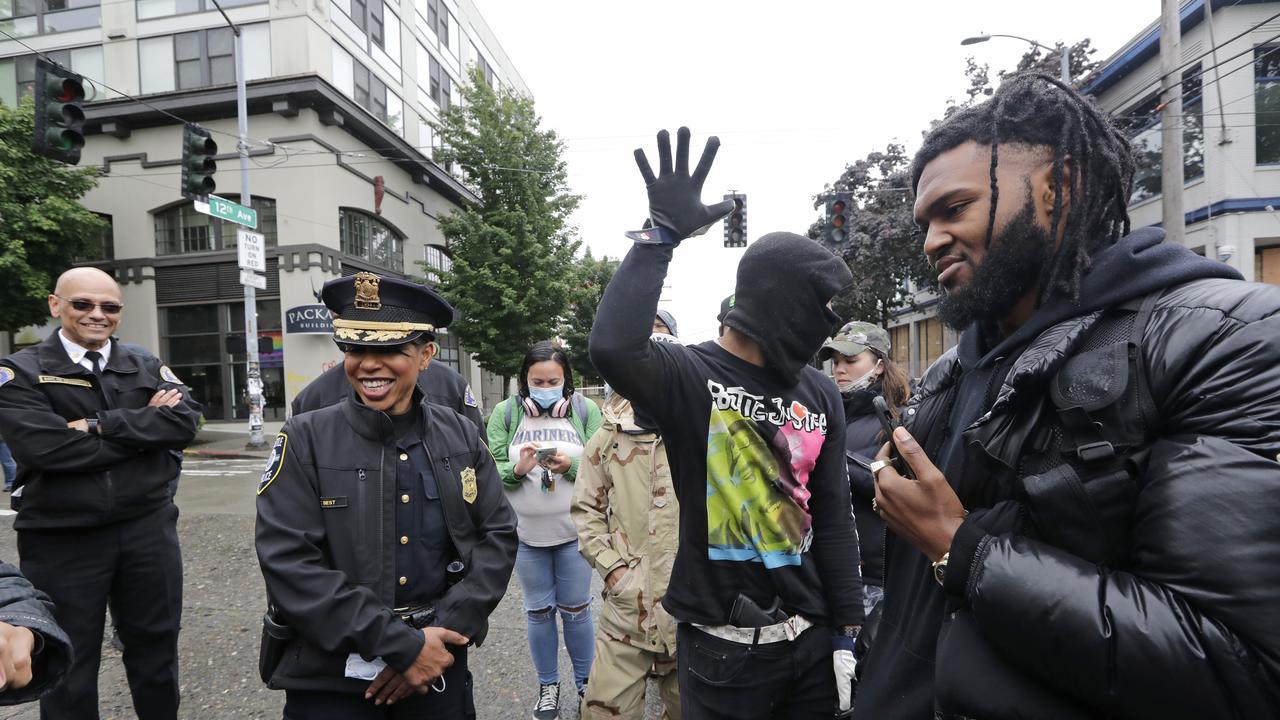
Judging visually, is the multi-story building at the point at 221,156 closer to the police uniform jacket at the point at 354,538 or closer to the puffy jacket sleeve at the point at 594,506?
the puffy jacket sleeve at the point at 594,506

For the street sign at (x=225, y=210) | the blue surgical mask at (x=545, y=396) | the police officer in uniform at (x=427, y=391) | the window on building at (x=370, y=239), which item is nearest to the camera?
the police officer in uniform at (x=427, y=391)

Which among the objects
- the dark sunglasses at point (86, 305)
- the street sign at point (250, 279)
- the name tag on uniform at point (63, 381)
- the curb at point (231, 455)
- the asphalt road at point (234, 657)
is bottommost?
the curb at point (231, 455)

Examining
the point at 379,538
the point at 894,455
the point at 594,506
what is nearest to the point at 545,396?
the point at 594,506

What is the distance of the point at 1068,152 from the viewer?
1.31m

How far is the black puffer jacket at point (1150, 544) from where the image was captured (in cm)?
86

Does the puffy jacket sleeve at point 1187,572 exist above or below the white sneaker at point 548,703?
above

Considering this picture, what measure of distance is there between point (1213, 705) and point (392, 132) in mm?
24557

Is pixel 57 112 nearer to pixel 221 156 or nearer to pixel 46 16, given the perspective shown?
pixel 221 156

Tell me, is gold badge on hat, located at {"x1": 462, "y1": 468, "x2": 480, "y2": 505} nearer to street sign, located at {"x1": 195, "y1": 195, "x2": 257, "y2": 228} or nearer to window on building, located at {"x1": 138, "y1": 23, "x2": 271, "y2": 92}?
street sign, located at {"x1": 195, "y1": 195, "x2": 257, "y2": 228}

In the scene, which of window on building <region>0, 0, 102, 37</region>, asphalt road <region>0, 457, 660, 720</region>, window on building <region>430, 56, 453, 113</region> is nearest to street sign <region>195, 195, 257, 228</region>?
asphalt road <region>0, 457, 660, 720</region>

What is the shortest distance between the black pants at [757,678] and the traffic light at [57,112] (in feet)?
28.2

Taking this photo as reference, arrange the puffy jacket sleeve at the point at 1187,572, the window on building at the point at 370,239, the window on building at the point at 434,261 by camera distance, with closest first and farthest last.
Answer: the puffy jacket sleeve at the point at 1187,572 → the window on building at the point at 370,239 → the window on building at the point at 434,261

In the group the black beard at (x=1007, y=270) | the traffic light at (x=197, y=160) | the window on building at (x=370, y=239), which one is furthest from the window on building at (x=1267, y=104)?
the window on building at (x=370, y=239)

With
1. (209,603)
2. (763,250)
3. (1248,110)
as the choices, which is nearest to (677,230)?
(763,250)
